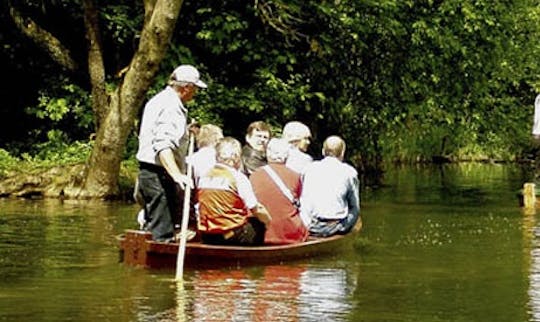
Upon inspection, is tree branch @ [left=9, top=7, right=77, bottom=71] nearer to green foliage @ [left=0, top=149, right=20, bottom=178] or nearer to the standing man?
green foliage @ [left=0, top=149, right=20, bottom=178]

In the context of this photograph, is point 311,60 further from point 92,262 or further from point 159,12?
point 92,262

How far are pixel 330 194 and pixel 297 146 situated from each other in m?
1.35

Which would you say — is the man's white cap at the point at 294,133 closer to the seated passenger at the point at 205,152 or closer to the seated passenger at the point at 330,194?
the seated passenger at the point at 330,194

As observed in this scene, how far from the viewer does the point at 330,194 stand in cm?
1314

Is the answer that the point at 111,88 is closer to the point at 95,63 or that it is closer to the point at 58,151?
the point at 95,63

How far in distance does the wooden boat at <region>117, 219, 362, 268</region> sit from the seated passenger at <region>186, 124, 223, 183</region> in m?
0.82

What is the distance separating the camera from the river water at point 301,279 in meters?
9.22

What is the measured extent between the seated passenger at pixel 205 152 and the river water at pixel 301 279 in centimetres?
125

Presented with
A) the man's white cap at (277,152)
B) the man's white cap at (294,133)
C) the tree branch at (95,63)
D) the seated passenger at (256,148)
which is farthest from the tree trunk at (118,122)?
the man's white cap at (277,152)

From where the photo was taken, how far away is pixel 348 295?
33.2ft

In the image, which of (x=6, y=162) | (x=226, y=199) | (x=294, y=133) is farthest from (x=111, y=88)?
(x=226, y=199)

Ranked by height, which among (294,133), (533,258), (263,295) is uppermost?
(294,133)

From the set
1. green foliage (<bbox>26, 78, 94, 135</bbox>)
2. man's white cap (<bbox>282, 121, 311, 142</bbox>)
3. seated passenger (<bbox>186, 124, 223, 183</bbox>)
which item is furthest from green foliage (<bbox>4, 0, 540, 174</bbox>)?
seated passenger (<bbox>186, 124, 223, 183</bbox>)

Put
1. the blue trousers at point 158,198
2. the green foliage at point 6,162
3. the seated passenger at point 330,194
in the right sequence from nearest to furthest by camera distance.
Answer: the blue trousers at point 158,198
the seated passenger at point 330,194
the green foliage at point 6,162
